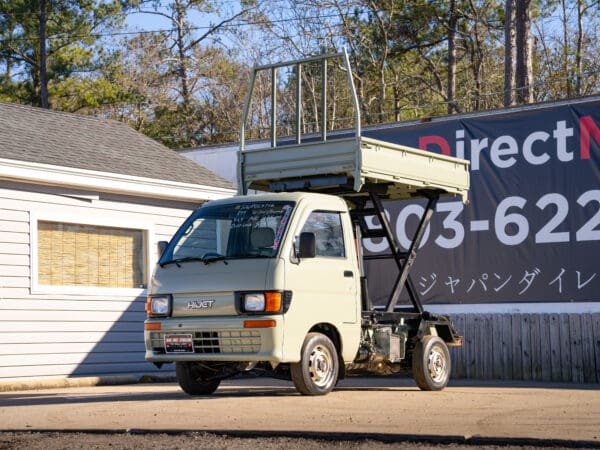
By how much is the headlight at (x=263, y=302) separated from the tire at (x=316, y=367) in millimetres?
563

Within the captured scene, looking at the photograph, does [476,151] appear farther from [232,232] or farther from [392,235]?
[232,232]

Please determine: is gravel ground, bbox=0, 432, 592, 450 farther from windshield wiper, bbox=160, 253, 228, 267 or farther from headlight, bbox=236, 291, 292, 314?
windshield wiper, bbox=160, 253, 228, 267

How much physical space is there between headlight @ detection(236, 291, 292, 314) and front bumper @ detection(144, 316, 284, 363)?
0.26 feet

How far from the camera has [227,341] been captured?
38.6 feet

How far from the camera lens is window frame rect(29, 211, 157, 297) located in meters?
16.7

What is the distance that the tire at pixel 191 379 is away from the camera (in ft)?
41.8

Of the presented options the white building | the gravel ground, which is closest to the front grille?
the gravel ground

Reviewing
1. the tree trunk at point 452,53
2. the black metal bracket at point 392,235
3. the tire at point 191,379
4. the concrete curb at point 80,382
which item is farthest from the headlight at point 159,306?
the tree trunk at point 452,53

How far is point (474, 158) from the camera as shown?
61.8 feet

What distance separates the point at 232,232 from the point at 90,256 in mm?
5855

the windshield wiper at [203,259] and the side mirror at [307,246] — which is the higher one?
the side mirror at [307,246]

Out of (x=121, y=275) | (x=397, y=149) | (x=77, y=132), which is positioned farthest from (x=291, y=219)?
(x=77, y=132)

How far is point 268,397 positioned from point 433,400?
1819 mm

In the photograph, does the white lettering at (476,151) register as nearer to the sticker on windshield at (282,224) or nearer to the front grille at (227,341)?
the sticker on windshield at (282,224)
